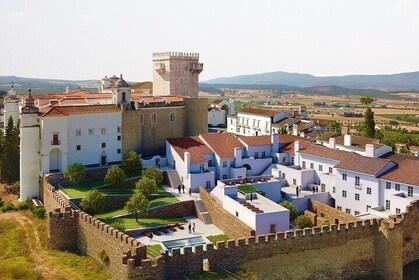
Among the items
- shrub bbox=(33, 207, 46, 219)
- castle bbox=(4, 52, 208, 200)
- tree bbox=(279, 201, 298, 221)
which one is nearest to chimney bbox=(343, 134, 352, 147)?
tree bbox=(279, 201, 298, 221)

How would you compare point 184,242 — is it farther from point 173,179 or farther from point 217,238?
point 173,179

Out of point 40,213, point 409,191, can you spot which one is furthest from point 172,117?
point 409,191

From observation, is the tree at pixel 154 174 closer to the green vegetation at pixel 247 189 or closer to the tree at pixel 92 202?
the tree at pixel 92 202

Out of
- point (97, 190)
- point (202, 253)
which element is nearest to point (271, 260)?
point (202, 253)

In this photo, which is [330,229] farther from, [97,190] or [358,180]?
[97,190]

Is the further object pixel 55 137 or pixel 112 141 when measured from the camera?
pixel 112 141

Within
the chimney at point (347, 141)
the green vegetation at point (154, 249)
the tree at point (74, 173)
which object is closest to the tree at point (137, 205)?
the green vegetation at point (154, 249)
